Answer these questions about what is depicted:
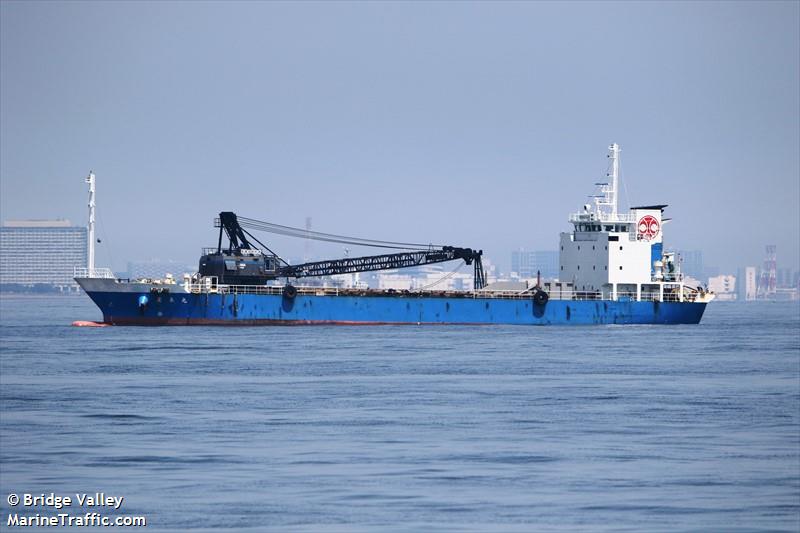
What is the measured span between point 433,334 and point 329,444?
134ft

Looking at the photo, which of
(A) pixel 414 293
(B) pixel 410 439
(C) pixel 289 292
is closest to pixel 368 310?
(A) pixel 414 293

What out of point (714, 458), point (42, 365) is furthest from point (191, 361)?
point (714, 458)

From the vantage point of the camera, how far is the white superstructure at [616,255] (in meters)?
77.9

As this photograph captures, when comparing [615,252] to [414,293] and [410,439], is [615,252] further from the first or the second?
[410,439]

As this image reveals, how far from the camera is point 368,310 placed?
75000mm

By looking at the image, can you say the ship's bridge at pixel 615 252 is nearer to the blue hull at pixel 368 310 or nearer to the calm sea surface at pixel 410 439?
the blue hull at pixel 368 310

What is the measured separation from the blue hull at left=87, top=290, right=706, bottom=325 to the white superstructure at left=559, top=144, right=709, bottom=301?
1359 mm

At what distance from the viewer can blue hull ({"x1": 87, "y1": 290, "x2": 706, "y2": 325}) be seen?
71875 mm

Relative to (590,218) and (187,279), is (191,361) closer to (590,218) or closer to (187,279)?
(187,279)

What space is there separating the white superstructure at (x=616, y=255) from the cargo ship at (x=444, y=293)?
0.20 ft

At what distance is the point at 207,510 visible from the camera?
2092 cm

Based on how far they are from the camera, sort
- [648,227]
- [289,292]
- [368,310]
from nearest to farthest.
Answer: [289,292], [368,310], [648,227]

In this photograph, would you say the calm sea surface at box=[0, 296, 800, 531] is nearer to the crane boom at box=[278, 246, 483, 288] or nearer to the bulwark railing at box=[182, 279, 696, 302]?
the bulwark railing at box=[182, 279, 696, 302]

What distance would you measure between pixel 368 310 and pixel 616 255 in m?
15.1
